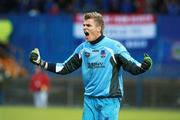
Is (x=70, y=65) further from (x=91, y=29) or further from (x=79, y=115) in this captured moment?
(x=79, y=115)

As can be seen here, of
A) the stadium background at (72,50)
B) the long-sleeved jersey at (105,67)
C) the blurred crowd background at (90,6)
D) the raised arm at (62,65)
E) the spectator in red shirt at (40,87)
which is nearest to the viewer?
the long-sleeved jersey at (105,67)

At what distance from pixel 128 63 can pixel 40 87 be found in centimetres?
1891

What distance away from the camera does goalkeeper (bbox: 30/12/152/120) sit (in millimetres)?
10242

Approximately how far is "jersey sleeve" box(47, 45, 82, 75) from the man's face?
35 cm

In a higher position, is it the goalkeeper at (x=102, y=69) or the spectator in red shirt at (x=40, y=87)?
the spectator in red shirt at (x=40, y=87)

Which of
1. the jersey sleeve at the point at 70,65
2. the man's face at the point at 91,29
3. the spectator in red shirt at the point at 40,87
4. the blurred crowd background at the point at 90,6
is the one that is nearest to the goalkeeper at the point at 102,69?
the man's face at the point at 91,29

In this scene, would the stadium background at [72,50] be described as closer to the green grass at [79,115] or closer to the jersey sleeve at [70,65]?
the green grass at [79,115]

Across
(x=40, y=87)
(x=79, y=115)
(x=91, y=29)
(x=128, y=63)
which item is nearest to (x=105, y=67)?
(x=128, y=63)

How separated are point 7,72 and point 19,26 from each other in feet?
6.42

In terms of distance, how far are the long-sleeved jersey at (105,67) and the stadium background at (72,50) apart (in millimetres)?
18557

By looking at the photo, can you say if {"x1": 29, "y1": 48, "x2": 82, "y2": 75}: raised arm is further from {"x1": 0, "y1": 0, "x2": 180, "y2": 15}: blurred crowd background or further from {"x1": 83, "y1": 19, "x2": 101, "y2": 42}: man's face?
{"x1": 0, "y1": 0, "x2": 180, "y2": 15}: blurred crowd background

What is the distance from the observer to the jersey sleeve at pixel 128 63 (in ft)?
33.6

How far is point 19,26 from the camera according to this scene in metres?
30.8

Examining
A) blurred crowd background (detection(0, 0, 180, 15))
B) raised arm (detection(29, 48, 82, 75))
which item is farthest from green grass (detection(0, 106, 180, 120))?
raised arm (detection(29, 48, 82, 75))
